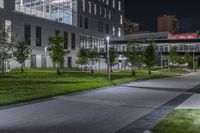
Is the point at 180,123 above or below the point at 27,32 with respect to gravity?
below

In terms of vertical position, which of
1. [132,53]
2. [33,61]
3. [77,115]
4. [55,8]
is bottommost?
[77,115]

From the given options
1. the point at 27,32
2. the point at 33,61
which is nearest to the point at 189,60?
the point at 33,61

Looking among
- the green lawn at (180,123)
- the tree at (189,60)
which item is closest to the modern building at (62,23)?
the tree at (189,60)

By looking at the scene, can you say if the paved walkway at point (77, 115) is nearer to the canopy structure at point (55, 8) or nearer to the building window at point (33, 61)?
the building window at point (33, 61)

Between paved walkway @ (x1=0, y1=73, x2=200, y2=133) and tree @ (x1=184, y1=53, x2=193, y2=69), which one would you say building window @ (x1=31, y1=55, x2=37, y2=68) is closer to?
tree @ (x1=184, y1=53, x2=193, y2=69)

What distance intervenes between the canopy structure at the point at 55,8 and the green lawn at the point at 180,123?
68.1 meters

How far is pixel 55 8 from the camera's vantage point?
82312mm

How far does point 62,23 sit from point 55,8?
5222 mm

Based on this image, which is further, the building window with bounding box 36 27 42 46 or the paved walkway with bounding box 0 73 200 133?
the building window with bounding box 36 27 42 46

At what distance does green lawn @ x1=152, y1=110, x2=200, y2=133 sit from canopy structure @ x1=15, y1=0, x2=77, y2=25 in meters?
68.1

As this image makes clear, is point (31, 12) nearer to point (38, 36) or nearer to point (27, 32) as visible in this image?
point (38, 36)

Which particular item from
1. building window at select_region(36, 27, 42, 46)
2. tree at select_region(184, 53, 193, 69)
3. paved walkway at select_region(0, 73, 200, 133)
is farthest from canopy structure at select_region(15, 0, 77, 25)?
paved walkway at select_region(0, 73, 200, 133)

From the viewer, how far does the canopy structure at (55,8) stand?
8123 centimetres

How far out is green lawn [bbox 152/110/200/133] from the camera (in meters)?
10.3
